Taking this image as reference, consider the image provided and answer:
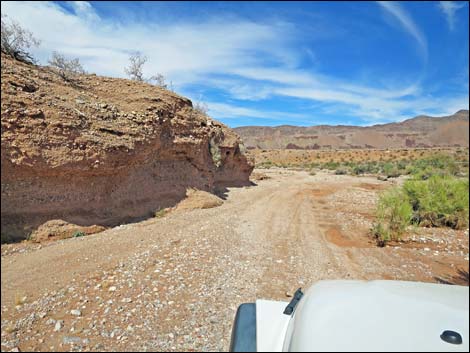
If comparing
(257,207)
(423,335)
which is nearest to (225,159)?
(257,207)

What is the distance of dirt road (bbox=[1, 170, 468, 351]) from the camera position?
6.05 ft

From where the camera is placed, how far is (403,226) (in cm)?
507

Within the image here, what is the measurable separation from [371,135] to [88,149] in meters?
4.51

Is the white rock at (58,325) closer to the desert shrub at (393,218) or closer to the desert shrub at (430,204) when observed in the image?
the desert shrub at (393,218)

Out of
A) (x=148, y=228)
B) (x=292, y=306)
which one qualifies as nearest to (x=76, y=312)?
(x=292, y=306)

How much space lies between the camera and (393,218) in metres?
5.20

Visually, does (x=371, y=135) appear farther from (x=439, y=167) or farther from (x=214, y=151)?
(x=214, y=151)

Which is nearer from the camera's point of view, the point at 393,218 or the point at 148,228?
the point at 393,218

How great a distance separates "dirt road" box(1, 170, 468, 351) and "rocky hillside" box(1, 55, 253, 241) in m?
0.51

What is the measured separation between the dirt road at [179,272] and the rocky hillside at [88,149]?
51cm

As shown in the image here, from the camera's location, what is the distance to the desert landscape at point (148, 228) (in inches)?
79.4

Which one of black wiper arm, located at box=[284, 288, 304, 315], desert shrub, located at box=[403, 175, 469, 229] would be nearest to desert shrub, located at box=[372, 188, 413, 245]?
desert shrub, located at box=[403, 175, 469, 229]

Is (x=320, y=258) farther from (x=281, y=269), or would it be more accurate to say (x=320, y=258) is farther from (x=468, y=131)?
(x=468, y=131)

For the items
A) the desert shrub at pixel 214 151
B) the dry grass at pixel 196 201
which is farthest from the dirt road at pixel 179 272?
the desert shrub at pixel 214 151
